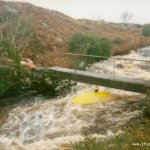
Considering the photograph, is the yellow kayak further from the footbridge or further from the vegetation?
the vegetation

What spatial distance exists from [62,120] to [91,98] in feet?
7.14

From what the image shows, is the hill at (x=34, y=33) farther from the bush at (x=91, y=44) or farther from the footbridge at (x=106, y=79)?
the footbridge at (x=106, y=79)

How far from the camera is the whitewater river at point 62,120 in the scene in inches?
443

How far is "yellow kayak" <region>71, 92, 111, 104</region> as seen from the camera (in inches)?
566

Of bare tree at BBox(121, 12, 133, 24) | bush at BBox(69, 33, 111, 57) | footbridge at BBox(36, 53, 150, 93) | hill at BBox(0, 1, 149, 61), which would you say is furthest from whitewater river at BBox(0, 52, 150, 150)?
bare tree at BBox(121, 12, 133, 24)

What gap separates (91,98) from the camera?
1462 centimetres

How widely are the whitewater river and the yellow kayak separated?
0.26 meters

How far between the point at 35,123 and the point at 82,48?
Result: 9.85m

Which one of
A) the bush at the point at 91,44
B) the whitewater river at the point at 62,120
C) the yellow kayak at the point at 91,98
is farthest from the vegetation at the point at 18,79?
the bush at the point at 91,44

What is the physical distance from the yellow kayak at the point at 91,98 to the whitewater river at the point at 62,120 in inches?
10.1

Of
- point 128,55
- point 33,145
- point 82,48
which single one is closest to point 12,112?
point 33,145

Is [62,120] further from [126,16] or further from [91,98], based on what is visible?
[126,16]

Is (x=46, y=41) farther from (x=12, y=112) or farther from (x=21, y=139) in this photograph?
(x=21, y=139)

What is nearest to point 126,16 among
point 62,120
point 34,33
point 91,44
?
point 34,33
